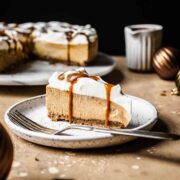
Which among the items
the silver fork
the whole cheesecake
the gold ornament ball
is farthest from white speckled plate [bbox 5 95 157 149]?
the whole cheesecake

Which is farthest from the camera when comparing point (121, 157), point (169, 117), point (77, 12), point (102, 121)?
point (77, 12)

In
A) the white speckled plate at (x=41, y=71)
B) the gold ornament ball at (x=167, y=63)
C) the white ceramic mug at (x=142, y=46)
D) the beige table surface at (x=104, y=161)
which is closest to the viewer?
the beige table surface at (x=104, y=161)

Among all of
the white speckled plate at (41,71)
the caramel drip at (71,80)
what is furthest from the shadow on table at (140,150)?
the white speckled plate at (41,71)

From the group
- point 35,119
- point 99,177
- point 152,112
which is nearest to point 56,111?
point 35,119

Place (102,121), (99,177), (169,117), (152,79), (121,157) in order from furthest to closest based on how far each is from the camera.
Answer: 1. (152,79)
2. (169,117)
3. (102,121)
4. (121,157)
5. (99,177)

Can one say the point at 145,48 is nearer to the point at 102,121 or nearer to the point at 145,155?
the point at 102,121

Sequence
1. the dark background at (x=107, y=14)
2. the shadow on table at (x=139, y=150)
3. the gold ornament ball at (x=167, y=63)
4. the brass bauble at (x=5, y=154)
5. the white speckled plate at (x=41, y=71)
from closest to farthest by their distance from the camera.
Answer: the brass bauble at (x=5, y=154)
the shadow on table at (x=139, y=150)
the white speckled plate at (x=41, y=71)
the gold ornament ball at (x=167, y=63)
the dark background at (x=107, y=14)

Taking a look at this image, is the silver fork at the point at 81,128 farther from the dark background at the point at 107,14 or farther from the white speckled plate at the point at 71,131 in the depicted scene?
the dark background at the point at 107,14
